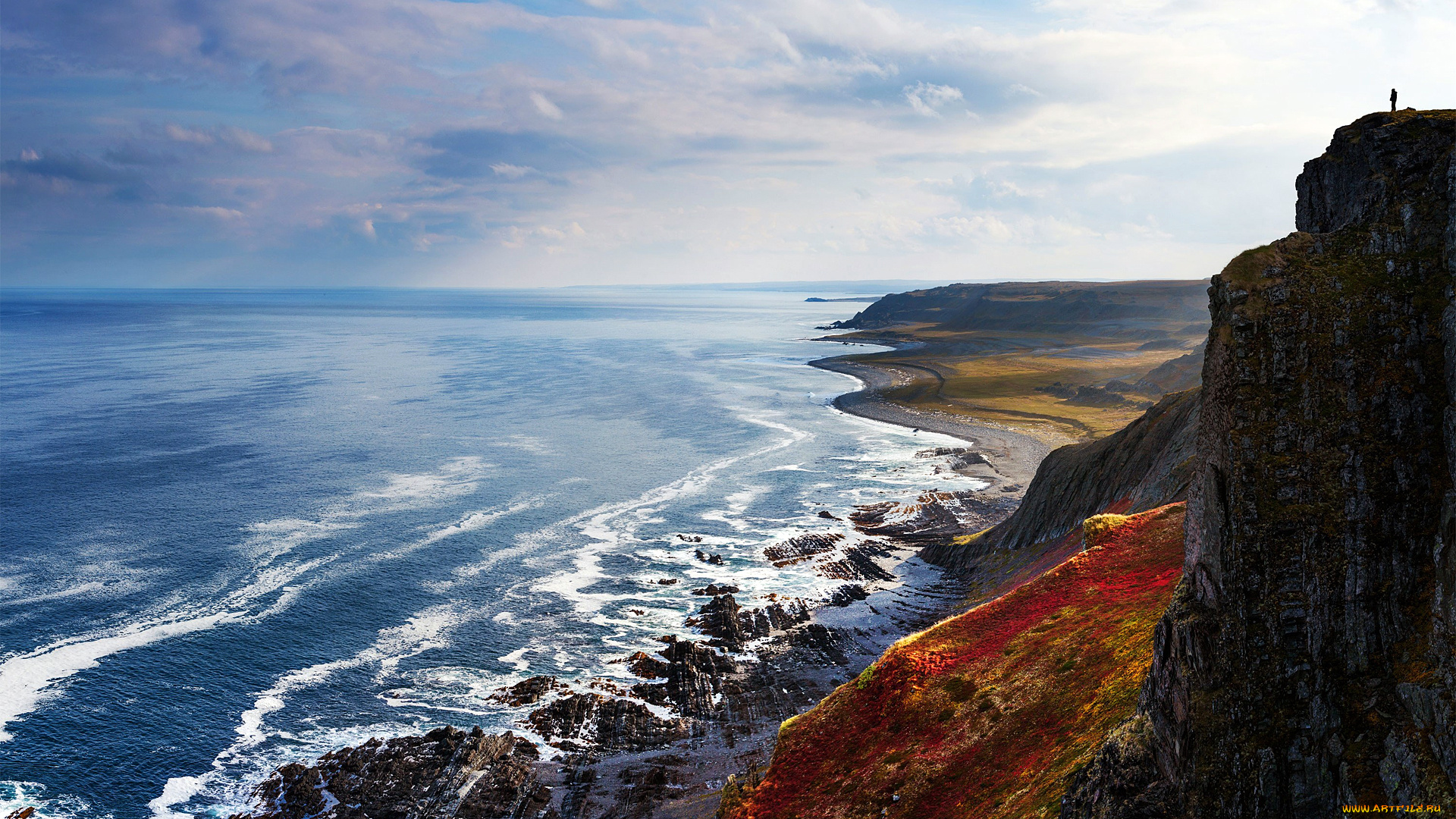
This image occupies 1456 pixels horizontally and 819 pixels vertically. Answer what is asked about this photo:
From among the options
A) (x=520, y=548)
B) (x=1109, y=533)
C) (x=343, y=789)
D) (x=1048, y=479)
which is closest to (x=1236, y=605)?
(x=1109, y=533)

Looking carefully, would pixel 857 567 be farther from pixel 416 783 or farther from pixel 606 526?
pixel 416 783

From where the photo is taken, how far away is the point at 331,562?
7925cm

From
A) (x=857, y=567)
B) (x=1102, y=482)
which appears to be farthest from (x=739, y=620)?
(x=1102, y=482)

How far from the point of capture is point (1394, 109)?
22516 millimetres

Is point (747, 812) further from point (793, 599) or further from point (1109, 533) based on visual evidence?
point (793, 599)

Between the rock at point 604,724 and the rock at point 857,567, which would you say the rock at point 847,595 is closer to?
the rock at point 857,567

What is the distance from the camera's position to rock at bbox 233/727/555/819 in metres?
43.9

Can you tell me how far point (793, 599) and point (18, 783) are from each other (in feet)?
176

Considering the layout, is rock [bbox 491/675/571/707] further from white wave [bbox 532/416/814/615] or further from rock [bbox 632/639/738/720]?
white wave [bbox 532/416/814/615]

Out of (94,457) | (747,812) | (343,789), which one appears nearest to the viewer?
(747,812)

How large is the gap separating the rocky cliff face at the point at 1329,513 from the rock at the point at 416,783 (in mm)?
35437

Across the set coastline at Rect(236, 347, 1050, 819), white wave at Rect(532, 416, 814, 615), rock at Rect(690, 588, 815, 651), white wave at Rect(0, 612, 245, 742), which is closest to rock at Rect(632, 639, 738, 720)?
coastline at Rect(236, 347, 1050, 819)

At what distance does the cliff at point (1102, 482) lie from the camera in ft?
192

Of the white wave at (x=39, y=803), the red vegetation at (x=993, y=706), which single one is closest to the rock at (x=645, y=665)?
the red vegetation at (x=993, y=706)
